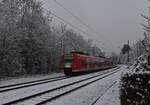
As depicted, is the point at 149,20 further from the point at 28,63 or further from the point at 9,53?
the point at 28,63

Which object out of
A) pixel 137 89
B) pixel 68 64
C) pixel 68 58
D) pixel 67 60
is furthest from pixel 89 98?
pixel 67 60

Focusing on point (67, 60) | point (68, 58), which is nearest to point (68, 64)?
point (67, 60)

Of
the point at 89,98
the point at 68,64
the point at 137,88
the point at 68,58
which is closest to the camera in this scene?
the point at 137,88

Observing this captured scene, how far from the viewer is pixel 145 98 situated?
25.2 ft

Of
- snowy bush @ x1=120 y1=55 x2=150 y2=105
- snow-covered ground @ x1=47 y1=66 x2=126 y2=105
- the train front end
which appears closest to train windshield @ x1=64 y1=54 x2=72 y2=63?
the train front end

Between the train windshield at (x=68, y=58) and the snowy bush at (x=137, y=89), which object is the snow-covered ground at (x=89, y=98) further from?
the train windshield at (x=68, y=58)

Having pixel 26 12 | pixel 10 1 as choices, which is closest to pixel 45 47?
pixel 26 12

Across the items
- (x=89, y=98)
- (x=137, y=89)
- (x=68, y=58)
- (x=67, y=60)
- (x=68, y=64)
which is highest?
(x=68, y=58)

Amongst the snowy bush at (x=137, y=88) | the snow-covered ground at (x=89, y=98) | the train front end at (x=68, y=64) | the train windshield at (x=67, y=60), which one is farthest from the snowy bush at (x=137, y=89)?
the train windshield at (x=67, y=60)

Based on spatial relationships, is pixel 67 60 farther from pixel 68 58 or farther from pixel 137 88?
pixel 137 88

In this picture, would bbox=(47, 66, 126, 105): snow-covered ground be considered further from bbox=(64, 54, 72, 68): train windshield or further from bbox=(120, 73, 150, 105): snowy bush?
bbox=(64, 54, 72, 68): train windshield

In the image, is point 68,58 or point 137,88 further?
point 68,58

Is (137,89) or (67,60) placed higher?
(67,60)

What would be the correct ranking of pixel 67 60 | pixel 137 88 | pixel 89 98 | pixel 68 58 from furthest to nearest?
pixel 67 60 < pixel 68 58 < pixel 89 98 < pixel 137 88
